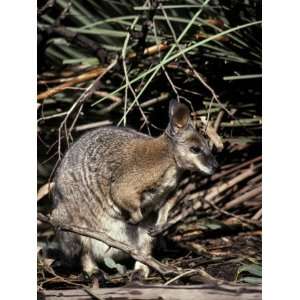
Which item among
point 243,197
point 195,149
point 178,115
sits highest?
point 178,115

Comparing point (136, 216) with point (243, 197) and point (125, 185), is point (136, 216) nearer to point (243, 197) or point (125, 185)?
point (125, 185)

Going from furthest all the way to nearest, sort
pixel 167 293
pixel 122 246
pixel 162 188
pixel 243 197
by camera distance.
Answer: pixel 243 197
pixel 162 188
pixel 122 246
pixel 167 293

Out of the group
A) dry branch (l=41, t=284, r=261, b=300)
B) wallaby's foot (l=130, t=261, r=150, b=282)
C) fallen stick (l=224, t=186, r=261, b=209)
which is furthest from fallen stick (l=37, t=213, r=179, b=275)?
fallen stick (l=224, t=186, r=261, b=209)

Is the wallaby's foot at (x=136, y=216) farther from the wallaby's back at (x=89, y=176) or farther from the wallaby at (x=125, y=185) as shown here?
the wallaby's back at (x=89, y=176)

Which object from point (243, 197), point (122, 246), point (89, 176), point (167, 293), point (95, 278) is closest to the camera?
point (167, 293)

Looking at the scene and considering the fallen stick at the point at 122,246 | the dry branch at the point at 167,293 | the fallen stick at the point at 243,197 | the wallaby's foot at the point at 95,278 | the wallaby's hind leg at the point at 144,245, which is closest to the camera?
the dry branch at the point at 167,293

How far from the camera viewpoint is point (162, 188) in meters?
4.11

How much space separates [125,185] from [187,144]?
41 cm

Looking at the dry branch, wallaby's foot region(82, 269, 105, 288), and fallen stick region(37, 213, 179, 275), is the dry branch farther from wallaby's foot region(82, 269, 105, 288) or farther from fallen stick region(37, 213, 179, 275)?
wallaby's foot region(82, 269, 105, 288)

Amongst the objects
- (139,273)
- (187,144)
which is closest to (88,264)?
(139,273)

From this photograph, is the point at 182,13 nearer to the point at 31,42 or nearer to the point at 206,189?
the point at 206,189

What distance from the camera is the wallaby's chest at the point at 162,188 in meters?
4.11

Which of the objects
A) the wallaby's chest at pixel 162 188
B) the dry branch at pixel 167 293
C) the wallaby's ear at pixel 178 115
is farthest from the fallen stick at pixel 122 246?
the wallaby's ear at pixel 178 115

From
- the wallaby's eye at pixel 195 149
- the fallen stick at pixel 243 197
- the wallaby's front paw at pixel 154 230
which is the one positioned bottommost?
the wallaby's front paw at pixel 154 230
